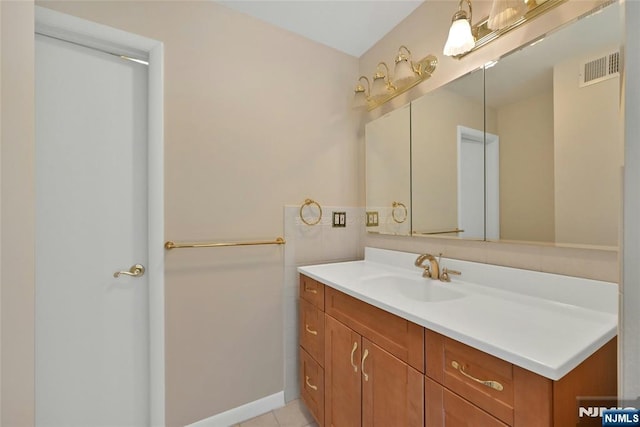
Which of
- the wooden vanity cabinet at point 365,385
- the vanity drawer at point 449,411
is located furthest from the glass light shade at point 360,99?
the vanity drawer at point 449,411

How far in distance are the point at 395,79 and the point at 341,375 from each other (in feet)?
5.34

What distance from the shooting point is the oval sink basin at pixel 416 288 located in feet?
4.14

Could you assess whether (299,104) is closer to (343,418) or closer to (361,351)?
(361,351)

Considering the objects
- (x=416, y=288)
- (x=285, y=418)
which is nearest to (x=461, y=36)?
(x=416, y=288)

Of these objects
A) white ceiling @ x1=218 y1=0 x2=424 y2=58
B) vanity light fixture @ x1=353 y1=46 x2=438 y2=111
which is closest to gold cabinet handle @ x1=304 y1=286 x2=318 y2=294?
vanity light fixture @ x1=353 y1=46 x2=438 y2=111

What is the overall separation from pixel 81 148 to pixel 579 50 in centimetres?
209

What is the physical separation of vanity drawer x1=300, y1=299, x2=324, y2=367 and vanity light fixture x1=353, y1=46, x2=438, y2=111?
137 cm

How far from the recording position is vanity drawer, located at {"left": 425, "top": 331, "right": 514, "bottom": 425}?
662mm

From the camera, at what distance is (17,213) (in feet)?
2.80

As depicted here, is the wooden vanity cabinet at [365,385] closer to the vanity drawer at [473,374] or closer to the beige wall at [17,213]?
the vanity drawer at [473,374]

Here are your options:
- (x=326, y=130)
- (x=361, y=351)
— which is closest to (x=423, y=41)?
(x=326, y=130)

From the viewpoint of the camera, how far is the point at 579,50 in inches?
37.8

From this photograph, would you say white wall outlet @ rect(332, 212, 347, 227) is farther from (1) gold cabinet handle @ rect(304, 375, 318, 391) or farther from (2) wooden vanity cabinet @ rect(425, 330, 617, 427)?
(2) wooden vanity cabinet @ rect(425, 330, 617, 427)
